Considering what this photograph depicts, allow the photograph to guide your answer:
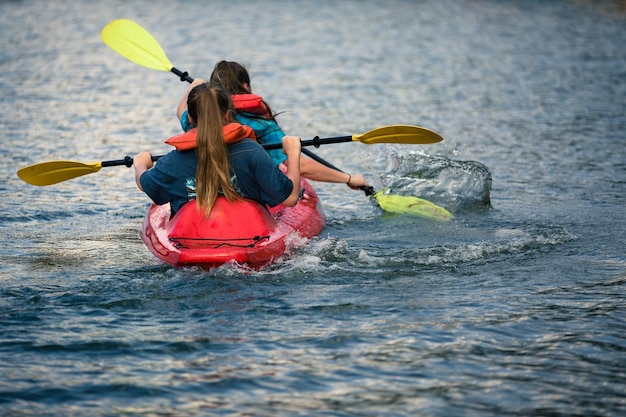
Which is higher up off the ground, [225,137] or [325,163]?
[225,137]

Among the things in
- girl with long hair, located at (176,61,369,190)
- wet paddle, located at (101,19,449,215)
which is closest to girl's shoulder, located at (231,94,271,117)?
girl with long hair, located at (176,61,369,190)

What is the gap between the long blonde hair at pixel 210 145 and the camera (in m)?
5.81

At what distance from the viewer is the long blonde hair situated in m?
5.81

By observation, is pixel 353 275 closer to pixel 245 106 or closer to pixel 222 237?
pixel 222 237

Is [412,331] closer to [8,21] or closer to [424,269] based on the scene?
[424,269]

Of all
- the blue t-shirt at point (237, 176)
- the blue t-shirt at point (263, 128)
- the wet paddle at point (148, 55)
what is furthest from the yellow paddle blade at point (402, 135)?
the blue t-shirt at point (237, 176)

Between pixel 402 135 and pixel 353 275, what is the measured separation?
1516 millimetres

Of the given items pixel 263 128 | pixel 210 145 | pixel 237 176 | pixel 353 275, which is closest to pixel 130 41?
pixel 263 128

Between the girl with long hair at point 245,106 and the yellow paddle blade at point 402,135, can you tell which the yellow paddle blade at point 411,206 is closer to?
the yellow paddle blade at point 402,135

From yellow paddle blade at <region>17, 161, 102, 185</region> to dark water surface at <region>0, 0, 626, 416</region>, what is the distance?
1.49ft

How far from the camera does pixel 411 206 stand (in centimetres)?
829

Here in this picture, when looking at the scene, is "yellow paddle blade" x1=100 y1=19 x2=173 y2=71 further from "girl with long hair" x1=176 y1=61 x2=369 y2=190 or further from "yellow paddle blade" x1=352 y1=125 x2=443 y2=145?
"yellow paddle blade" x1=352 y1=125 x2=443 y2=145

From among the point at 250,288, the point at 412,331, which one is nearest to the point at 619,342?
the point at 412,331

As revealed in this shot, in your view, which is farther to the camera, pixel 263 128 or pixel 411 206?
pixel 411 206
